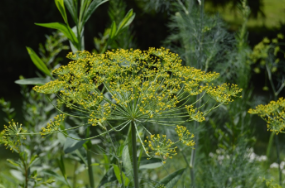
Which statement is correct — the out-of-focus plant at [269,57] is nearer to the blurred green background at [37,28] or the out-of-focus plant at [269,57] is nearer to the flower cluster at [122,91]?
the flower cluster at [122,91]

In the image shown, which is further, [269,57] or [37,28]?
[37,28]

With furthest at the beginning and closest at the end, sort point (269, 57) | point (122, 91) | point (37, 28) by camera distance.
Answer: point (37, 28), point (269, 57), point (122, 91)

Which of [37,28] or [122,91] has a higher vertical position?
[37,28]

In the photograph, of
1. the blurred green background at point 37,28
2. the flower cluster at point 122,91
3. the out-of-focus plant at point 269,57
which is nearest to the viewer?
the flower cluster at point 122,91

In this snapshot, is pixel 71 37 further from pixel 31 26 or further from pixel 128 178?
pixel 31 26

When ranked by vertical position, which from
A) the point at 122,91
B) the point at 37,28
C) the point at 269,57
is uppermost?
the point at 37,28

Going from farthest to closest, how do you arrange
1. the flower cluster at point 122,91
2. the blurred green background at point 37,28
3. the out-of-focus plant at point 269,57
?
the blurred green background at point 37,28 → the out-of-focus plant at point 269,57 → the flower cluster at point 122,91

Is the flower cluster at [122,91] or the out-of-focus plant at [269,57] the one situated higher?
the out-of-focus plant at [269,57]

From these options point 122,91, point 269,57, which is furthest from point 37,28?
point 122,91

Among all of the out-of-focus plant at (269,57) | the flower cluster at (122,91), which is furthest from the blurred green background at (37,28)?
the flower cluster at (122,91)

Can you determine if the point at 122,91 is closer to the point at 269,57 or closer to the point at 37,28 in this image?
the point at 269,57

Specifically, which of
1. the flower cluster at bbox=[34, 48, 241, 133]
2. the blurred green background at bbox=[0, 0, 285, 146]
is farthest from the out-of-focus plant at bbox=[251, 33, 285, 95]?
the blurred green background at bbox=[0, 0, 285, 146]

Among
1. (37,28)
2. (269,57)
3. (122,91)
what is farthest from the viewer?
(37,28)

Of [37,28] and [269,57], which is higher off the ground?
[37,28]
